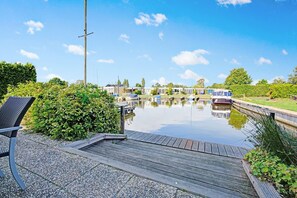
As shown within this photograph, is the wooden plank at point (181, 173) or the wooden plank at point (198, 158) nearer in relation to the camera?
the wooden plank at point (181, 173)

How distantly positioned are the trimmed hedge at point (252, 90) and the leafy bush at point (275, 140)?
26.6 meters

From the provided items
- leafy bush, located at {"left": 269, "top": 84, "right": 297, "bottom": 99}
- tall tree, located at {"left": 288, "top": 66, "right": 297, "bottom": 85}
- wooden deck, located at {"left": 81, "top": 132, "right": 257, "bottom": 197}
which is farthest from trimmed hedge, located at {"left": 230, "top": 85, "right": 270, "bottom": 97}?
wooden deck, located at {"left": 81, "top": 132, "right": 257, "bottom": 197}

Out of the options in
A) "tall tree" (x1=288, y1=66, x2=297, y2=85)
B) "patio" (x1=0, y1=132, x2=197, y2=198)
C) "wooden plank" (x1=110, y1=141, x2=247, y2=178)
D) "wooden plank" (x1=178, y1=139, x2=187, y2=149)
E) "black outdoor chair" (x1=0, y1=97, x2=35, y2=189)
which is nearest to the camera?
"black outdoor chair" (x1=0, y1=97, x2=35, y2=189)

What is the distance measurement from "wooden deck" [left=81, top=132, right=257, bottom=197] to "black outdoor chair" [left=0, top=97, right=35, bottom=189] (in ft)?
3.16

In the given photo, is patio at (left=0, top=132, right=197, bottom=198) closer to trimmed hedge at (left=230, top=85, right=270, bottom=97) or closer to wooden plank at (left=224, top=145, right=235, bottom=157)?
wooden plank at (left=224, top=145, right=235, bottom=157)

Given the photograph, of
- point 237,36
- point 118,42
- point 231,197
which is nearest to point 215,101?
point 237,36

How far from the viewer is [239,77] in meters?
35.7

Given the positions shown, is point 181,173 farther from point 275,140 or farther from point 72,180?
point 72,180

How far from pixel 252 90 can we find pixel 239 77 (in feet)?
38.2

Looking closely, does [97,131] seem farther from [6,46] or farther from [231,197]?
[6,46]

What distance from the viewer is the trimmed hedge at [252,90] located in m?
24.6

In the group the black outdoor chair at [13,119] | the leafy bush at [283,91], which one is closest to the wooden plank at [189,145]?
the black outdoor chair at [13,119]

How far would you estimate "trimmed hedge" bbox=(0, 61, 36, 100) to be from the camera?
676 cm

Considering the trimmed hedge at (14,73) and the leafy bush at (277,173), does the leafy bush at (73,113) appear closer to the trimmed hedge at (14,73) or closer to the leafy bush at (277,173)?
the leafy bush at (277,173)
